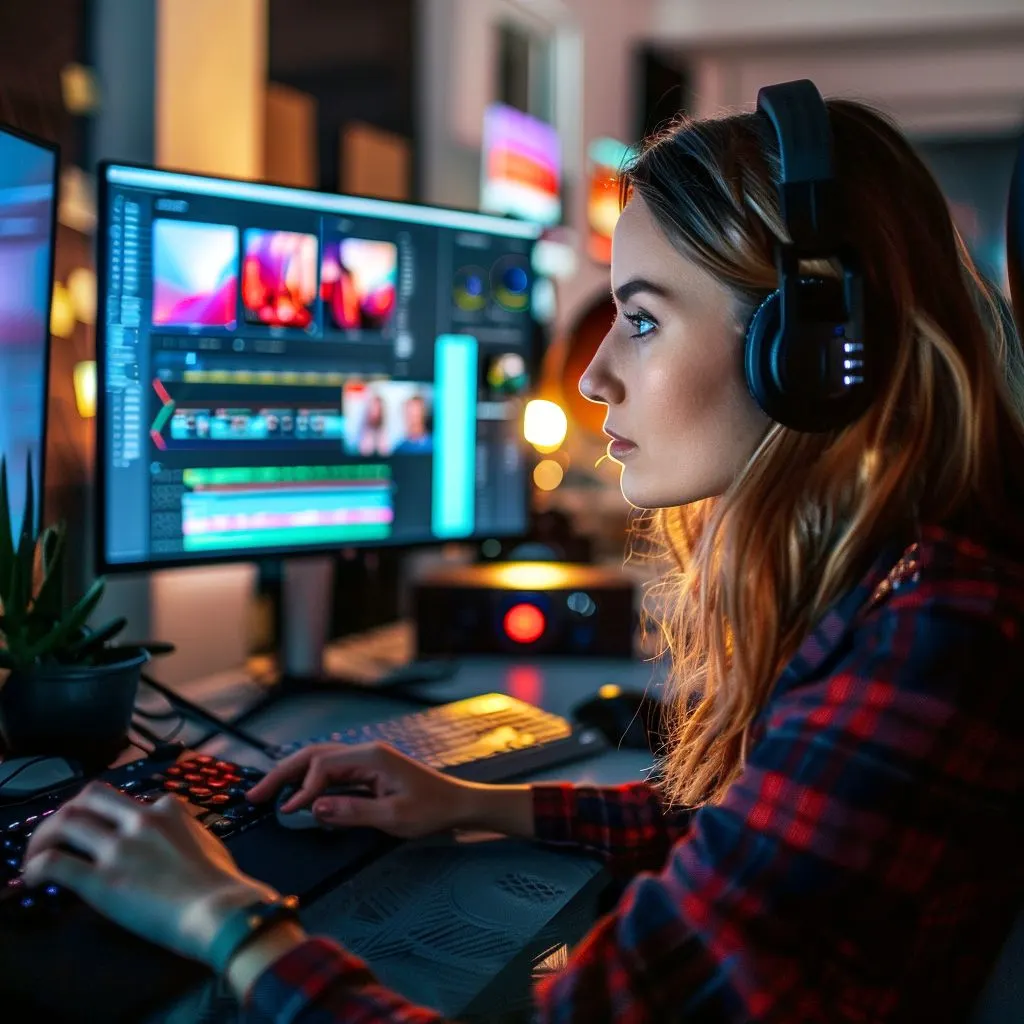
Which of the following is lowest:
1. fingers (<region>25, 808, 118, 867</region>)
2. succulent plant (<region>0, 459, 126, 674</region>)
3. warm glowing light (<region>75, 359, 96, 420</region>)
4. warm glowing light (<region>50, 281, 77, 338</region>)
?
fingers (<region>25, 808, 118, 867</region>)

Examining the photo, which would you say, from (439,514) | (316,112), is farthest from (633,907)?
(316,112)

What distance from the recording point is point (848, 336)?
0.61 m

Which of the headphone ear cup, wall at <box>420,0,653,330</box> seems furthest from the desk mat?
wall at <box>420,0,653,330</box>

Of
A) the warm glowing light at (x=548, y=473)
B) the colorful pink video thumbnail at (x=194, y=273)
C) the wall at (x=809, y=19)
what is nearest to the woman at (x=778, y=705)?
the colorful pink video thumbnail at (x=194, y=273)

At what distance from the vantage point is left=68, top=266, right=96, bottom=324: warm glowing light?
4.43ft

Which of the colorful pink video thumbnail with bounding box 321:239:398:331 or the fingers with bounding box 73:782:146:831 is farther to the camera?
the colorful pink video thumbnail with bounding box 321:239:398:331

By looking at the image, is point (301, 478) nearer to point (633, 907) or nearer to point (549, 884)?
point (549, 884)

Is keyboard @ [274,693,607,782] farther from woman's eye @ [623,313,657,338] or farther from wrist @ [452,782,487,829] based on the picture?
woman's eye @ [623,313,657,338]

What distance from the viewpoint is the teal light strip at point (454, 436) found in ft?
4.33

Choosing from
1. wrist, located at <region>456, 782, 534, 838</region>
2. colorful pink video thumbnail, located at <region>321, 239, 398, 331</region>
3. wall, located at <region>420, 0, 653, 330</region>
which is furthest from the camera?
wall, located at <region>420, 0, 653, 330</region>

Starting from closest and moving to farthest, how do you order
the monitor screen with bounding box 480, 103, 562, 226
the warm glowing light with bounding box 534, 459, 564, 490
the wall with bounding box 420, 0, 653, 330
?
the warm glowing light with bounding box 534, 459, 564, 490, the wall with bounding box 420, 0, 653, 330, the monitor screen with bounding box 480, 103, 562, 226

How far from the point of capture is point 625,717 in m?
1.10

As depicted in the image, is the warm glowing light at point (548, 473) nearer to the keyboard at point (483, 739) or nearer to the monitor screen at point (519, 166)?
the monitor screen at point (519, 166)

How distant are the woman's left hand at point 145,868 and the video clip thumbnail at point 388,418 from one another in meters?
0.66
